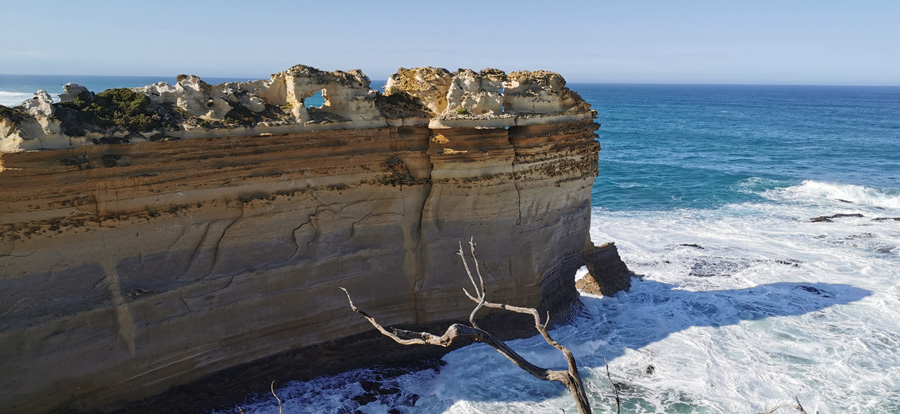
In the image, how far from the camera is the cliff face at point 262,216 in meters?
8.27

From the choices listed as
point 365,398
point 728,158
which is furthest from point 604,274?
point 728,158

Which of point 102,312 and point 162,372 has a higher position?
point 102,312

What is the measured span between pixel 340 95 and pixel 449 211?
2767 millimetres

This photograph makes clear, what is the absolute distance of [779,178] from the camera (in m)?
31.9

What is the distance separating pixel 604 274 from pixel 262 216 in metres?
8.41

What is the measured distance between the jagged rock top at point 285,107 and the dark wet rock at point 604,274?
3698mm

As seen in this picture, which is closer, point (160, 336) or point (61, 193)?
point (61, 193)

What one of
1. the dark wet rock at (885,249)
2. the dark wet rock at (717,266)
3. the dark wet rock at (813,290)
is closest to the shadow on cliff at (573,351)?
the dark wet rock at (813,290)

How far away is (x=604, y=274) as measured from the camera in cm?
1477

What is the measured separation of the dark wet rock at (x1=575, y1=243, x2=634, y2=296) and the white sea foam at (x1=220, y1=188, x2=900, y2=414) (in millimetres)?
369

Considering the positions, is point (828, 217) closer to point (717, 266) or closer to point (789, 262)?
point (789, 262)

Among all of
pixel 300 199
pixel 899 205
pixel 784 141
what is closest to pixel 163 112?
pixel 300 199

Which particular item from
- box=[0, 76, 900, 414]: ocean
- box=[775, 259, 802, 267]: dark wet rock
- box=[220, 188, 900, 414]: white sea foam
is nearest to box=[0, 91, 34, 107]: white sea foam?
box=[0, 76, 900, 414]: ocean

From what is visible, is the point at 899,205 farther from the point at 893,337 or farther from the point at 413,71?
the point at 413,71
